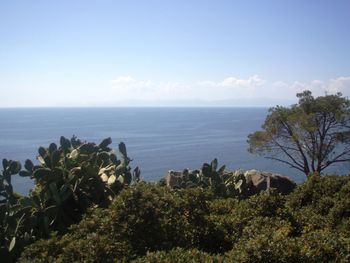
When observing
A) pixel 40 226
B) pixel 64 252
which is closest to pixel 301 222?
pixel 64 252

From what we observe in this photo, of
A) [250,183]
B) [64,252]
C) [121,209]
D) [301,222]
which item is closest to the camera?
[64,252]

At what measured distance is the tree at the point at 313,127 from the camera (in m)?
25.1

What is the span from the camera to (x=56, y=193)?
7531mm

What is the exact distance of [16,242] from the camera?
716cm

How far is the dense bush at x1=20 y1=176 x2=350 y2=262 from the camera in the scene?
478 cm

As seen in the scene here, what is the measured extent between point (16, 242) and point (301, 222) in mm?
5011

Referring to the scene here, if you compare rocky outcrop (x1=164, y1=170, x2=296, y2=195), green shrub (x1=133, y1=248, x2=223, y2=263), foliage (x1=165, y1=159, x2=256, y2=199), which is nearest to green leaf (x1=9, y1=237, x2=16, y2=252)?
green shrub (x1=133, y1=248, x2=223, y2=263)

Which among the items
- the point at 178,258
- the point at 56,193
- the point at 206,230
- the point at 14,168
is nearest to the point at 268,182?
the point at 206,230

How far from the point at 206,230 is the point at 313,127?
777 inches

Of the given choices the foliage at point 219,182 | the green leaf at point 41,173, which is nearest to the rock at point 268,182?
the foliage at point 219,182

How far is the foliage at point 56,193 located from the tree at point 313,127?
1847 centimetres

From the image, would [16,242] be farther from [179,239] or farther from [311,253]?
[311,253]

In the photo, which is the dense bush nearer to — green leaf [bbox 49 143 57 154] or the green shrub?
the green shrub

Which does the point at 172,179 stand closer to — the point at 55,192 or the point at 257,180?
the point at 257,180
